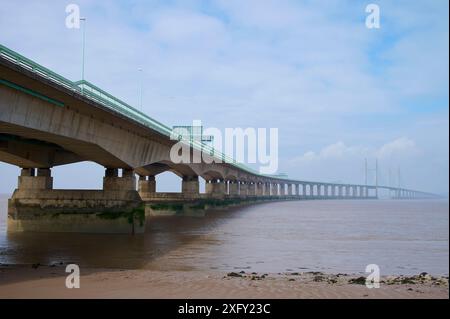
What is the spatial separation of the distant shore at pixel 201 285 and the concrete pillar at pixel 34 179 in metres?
14.6

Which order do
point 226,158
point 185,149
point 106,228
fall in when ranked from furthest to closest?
1. point 226,158
2. point 185,149
3. point 106,228

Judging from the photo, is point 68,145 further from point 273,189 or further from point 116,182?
point 273,189

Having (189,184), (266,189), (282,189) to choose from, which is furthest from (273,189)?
(189,184)

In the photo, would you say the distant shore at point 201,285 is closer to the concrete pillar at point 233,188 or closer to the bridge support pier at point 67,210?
the bridge support pier at point 67,210

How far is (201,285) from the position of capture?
42.5 feet

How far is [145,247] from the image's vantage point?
2381 centimetres

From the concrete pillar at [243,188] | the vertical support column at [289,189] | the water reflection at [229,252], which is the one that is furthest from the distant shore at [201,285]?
the vertical support column at [289,189]

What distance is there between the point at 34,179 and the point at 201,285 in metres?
20.4

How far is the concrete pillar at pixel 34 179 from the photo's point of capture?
29.8m

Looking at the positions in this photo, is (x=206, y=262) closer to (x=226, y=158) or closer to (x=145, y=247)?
(x=145, y=247)

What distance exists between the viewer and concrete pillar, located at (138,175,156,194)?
5766cm
